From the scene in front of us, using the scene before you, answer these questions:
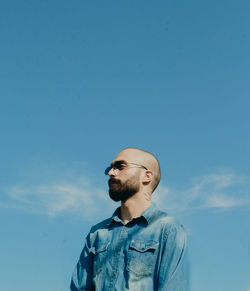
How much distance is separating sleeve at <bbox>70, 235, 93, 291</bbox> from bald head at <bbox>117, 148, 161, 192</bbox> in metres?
1.29

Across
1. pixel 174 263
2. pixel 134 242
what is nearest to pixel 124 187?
pixel 134 242

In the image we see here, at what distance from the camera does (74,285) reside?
5859 mm

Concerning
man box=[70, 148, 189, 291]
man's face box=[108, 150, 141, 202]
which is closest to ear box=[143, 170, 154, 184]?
man box=[70, 148, 189, 291]

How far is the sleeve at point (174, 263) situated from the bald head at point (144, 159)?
83 centimetres

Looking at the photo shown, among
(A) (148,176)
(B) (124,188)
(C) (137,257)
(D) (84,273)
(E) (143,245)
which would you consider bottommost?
(D) (84,273)

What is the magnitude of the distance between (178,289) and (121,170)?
175cm

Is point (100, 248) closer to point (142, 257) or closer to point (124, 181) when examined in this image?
point (142, 257)

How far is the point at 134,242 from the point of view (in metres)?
5.52

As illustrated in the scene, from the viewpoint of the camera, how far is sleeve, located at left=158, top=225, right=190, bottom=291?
5.17 metres

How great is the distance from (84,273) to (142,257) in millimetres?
951

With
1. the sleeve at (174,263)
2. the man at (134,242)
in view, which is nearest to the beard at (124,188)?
the man at (134,242)

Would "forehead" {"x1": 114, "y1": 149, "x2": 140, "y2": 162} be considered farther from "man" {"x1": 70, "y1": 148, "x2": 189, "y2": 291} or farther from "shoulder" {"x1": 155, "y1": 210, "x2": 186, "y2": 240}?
"shoulder" {"x1": 155, "y1": 210, "x2": 186, "y2": 240}

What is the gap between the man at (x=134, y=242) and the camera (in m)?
5.28

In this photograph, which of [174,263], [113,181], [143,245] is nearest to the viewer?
[174,263]
